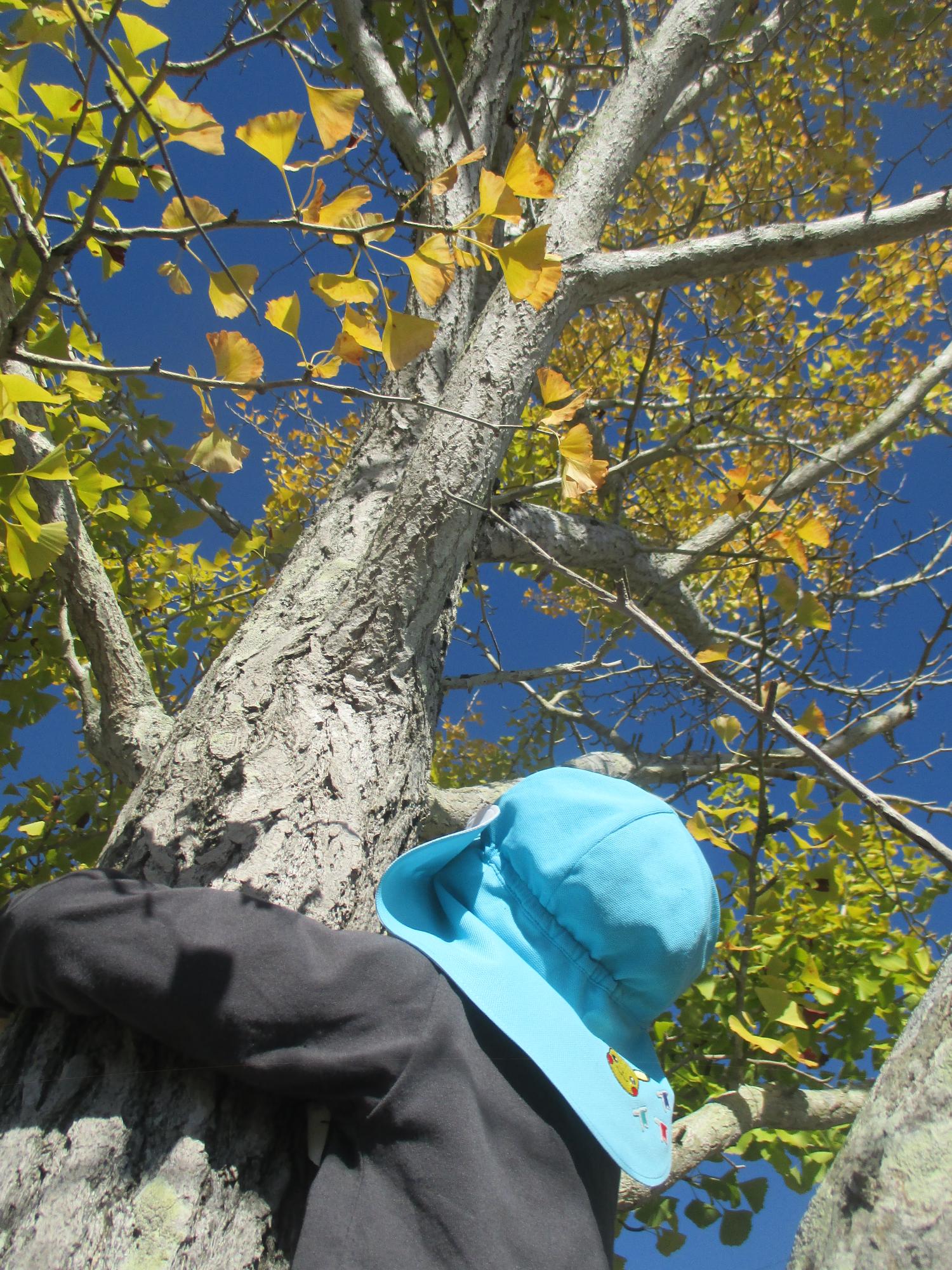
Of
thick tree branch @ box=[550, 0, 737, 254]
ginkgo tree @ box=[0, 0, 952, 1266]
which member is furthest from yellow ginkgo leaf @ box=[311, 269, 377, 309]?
thick tree branch @ box=[550, 0, 737, 254]

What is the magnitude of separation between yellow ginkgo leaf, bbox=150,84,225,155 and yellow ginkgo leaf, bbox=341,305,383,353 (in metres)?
0.26

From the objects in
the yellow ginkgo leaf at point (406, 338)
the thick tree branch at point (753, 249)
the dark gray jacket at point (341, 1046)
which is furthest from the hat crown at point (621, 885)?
the thick tree branch at point (753, 249)

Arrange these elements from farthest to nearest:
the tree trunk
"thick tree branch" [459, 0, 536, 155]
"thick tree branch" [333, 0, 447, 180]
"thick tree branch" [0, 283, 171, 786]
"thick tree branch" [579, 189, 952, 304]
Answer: "thick tree branch" [459, 0, 536, 155] → "thick tree branch" [333, 0, 447, 180] → "thick tree branch" [579, 189, 952, 304] → "thick tree branch" [0, 283, 171, 786] → the tree trunk

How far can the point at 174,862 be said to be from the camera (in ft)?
3.70

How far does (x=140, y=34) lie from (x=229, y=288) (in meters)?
0.31

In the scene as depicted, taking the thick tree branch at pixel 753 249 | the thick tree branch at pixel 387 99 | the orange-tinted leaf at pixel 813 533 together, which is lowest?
the orange-tinted leaf at pixel 813 533

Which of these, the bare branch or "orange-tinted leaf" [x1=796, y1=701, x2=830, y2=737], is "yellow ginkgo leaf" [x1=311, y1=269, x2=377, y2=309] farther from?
"orange-tinted leaf" [x1=796, y1=701, x2=830, y2=737]

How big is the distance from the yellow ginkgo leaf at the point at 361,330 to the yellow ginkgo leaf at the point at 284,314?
0.07 metres

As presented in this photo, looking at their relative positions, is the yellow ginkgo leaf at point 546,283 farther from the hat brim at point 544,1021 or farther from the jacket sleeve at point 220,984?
the jacket sleeve at point 220,984

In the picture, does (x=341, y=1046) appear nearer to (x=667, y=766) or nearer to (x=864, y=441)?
(x=667, y=766)

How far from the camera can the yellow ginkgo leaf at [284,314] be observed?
1.06 m

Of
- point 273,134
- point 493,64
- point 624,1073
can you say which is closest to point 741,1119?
point 624,1073

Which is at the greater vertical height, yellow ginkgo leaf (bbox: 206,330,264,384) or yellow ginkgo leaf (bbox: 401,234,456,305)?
yellow ginkgo leaf (bbox: 401,234,456,305)

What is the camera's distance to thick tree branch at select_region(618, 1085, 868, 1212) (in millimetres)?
1403
